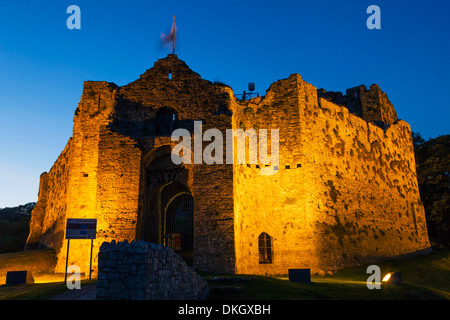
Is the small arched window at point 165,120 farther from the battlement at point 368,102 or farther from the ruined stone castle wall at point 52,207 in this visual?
the battlement at point 368,102

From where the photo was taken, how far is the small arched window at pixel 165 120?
1912 centimetres

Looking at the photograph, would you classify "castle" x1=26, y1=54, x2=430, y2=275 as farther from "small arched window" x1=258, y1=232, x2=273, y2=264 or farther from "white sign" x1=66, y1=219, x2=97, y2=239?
"white sign" x1=66, y1=219, x2=97, y2=239

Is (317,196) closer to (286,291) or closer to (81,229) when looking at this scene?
(286,291)

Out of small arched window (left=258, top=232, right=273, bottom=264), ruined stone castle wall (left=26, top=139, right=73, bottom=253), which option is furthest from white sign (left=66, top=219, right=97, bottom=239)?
ruined stone castle wall (left=26, top=139, right=73, bottom=253)

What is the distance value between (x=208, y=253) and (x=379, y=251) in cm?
1113

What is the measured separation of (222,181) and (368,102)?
1823cm

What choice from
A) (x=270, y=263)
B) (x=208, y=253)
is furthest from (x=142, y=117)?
(x=270, y=263)

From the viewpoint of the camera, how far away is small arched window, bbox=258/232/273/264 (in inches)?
724

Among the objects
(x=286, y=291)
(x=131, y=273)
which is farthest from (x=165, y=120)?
(x=131, y=273)

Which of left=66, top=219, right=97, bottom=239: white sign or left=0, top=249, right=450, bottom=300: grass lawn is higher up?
left=66, top=219, right=97, bottom=239: white sign

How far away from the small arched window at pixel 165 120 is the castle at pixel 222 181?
5cm

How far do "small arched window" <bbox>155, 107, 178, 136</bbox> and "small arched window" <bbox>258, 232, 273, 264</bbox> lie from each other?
6673 mm

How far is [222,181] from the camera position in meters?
16.9

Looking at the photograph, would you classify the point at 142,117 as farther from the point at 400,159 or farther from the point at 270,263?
the point at 400,159
